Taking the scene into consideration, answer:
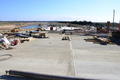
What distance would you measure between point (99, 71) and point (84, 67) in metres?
1.08

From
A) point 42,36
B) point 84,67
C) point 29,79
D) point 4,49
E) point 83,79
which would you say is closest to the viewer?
point 83,79

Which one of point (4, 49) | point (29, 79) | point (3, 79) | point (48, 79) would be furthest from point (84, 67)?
point (4, 49)

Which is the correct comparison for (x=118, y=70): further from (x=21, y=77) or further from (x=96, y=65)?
(x=21, y=77)

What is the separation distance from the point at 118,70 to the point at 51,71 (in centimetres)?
429

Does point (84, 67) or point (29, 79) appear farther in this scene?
point (84, 67)

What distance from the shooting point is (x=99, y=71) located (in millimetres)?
7750

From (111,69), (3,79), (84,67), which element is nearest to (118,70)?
(111,69)

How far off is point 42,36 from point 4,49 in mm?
11616

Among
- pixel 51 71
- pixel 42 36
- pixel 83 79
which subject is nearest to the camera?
pixel 83 79

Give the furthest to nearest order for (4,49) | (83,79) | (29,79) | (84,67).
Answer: (4,49)
(84,67)
(29,79)
(83,79)

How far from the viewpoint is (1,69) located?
26.5 ft

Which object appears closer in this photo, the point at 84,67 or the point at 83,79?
the point at 83,79

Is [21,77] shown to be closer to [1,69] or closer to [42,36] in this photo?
[1,69]

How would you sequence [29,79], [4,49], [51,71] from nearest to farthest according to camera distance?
[29,79]
[51,71]
[4,49]
